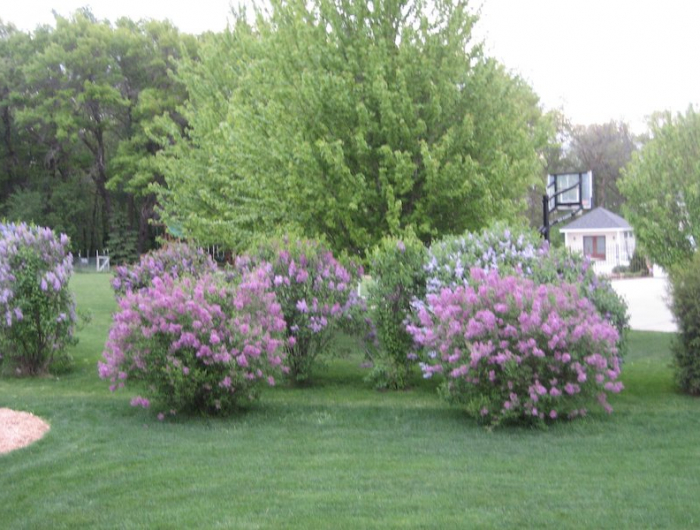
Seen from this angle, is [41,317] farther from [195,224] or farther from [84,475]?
[195,224]

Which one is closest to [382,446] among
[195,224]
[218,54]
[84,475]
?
[84,475]

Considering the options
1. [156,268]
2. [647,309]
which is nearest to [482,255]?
[156,268]

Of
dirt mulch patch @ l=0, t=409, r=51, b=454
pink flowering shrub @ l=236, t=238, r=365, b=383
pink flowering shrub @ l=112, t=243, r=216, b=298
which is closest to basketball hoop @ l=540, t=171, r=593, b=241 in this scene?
pink flowering shrub @ l=112, t=243, r=216, b=298

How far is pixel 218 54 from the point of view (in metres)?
19.3

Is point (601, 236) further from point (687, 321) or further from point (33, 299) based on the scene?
point (33, 299)

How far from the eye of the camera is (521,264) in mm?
8883

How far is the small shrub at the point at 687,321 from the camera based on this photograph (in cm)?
844

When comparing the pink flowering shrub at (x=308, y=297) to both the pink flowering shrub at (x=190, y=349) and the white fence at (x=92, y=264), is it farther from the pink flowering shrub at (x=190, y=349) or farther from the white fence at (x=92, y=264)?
the white fence at (x=92, y=264)

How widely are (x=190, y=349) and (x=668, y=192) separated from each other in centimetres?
974

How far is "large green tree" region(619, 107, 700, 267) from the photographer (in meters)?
13.4

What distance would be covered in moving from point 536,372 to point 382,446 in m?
1.61

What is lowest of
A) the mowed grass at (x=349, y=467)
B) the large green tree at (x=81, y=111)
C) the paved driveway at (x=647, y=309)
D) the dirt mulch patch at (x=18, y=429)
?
the dirt mulch patch at (x=18, y=429)

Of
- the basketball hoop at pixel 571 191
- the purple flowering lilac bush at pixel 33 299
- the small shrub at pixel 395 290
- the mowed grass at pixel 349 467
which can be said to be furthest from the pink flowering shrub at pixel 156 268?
the basketball hoop at pixel 571 191

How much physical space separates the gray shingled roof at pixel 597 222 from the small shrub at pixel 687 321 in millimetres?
39737
